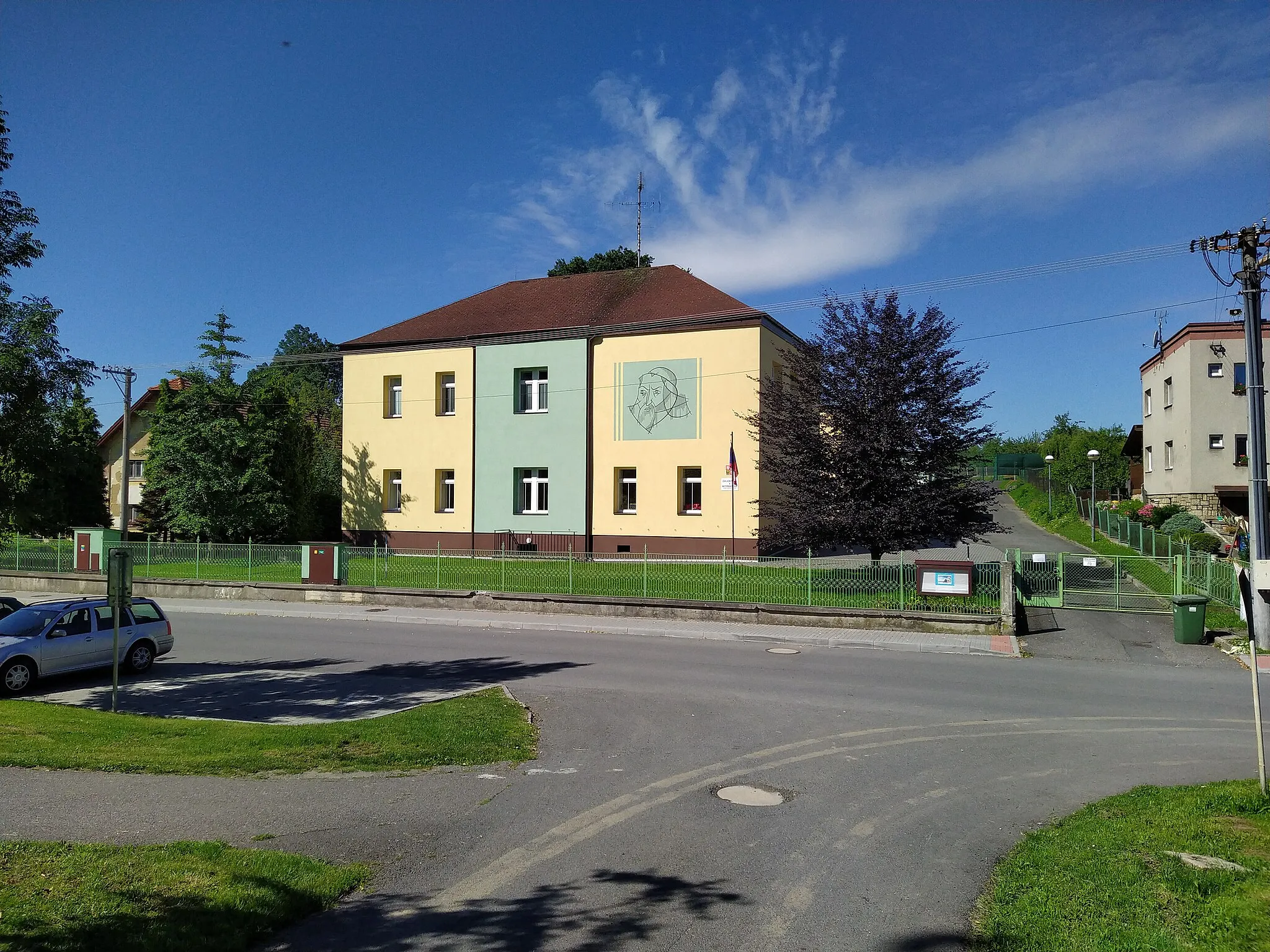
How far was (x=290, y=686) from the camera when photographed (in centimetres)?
1391

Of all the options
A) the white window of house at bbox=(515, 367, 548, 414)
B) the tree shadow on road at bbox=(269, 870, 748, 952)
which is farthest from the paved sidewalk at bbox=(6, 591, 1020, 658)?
the white window of house at bbox=(515, 367, 548, 414)

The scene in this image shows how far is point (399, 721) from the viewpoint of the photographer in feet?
34.7

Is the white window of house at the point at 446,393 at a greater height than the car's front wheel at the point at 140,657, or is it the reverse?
the white window of house at the point at 446,393

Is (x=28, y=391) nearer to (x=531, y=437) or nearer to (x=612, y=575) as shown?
(x=612, y=575)

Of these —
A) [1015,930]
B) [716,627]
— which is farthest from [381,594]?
[1015,930]

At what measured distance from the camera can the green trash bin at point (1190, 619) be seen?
17234mm

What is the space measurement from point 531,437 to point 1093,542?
24.5m

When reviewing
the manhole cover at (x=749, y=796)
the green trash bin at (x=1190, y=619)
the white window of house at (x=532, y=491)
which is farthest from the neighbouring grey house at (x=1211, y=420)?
the manhole cover at (x=749, y=796)

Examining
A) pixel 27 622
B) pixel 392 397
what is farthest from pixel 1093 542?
pixel 27 622

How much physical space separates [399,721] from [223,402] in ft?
101

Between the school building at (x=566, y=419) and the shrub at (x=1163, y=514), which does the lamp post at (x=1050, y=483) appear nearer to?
the shrub at (x=1163, y=514)

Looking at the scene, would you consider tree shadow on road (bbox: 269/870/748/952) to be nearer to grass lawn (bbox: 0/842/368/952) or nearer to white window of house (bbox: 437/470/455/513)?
grass lawn (bbox: 0/842/368/952)

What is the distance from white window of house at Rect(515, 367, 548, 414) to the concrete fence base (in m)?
12.7

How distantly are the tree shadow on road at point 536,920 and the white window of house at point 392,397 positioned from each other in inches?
1377
